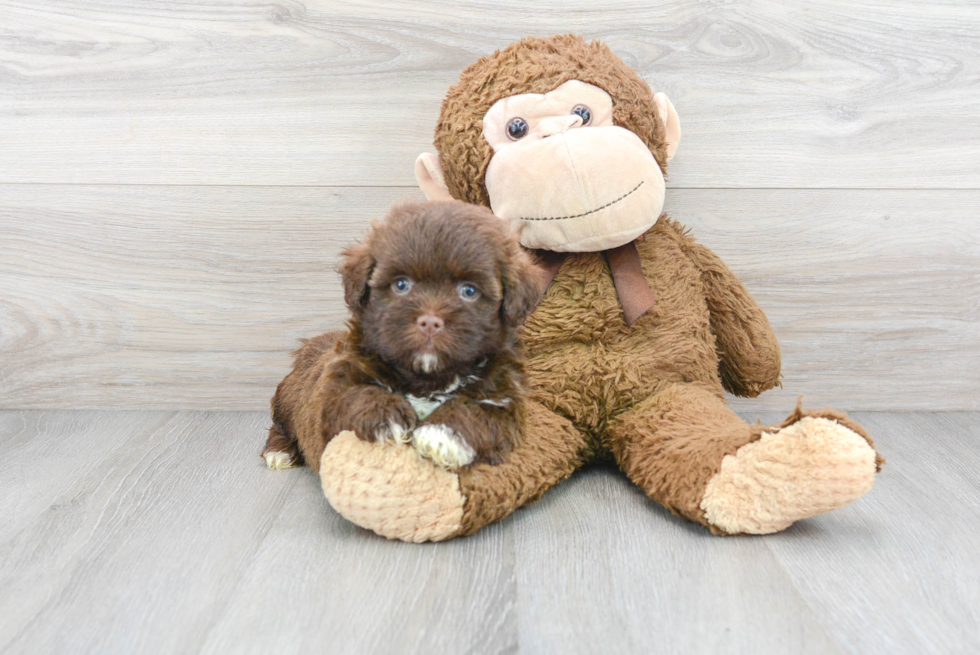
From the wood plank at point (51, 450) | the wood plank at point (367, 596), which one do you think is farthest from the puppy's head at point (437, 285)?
the wood plank at point (51, 450)

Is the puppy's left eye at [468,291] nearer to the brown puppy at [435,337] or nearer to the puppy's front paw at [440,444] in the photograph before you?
the brown puppy at [435,337]

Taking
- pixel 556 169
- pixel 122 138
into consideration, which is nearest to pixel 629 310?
pixel 556 169

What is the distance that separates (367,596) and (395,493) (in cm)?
14

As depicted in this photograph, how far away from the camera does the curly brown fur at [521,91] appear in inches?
49.8

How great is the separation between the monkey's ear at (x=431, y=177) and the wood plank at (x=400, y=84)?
208mm

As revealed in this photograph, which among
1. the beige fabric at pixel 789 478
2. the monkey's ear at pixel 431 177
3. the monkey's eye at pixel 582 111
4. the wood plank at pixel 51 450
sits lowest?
the wood plank at pixel 51 450

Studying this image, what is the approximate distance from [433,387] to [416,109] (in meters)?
0.77

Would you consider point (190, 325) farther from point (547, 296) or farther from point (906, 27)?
point (906, 27)

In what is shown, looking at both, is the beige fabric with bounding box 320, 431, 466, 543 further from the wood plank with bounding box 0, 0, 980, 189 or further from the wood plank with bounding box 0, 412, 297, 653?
the wood plank with bounding box 0, 0, 980, 189

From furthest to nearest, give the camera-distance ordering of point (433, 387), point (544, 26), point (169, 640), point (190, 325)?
point (190, 325), point (544, 26), point (433, 387), point (169, 640)

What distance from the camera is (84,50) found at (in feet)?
5.14

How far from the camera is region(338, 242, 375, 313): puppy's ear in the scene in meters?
1.00

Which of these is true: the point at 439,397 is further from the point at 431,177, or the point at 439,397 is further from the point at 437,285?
the point at 431,177

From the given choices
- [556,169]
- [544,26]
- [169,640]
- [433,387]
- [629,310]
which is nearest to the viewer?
[169,640]
